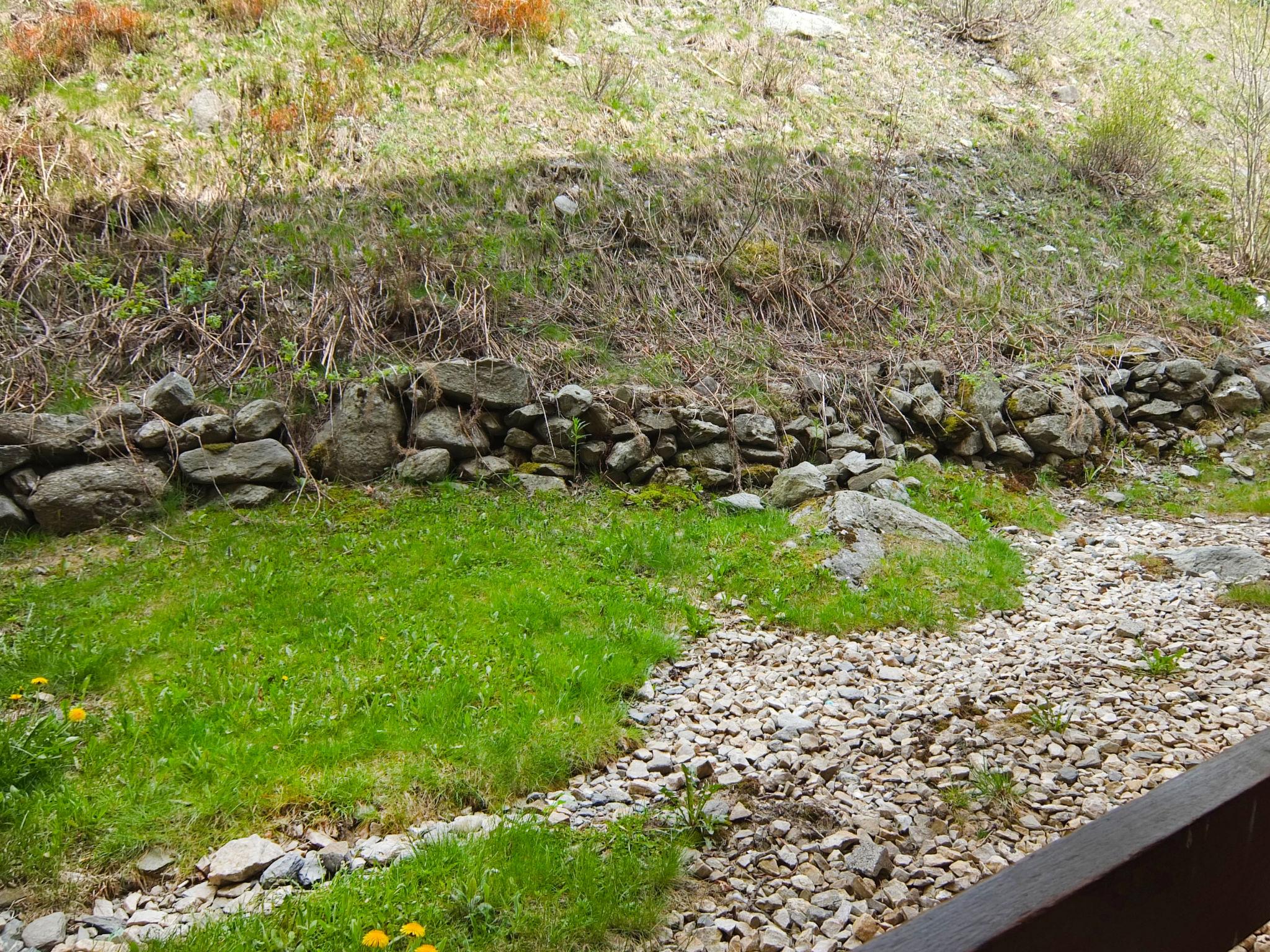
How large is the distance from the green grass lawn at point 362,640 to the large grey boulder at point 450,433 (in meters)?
0.47

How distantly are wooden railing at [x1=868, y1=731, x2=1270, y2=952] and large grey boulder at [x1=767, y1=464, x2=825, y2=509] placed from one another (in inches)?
201

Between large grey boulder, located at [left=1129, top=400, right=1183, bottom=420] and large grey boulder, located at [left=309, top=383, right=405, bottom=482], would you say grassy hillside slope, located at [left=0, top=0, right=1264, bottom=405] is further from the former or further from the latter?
large grey boulder, located at [left=1129, top=400, right=1183, bottom=420]

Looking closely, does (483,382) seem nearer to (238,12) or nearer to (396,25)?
(396,25)

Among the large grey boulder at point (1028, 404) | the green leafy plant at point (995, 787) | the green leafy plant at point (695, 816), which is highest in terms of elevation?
the large grey boulder at point (1028, 404)

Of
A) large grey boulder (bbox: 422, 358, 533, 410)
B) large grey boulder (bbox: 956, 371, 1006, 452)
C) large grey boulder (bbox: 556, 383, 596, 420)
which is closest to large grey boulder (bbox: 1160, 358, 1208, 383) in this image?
large grey boulder (bbox: 956, 371, 1006, 452)

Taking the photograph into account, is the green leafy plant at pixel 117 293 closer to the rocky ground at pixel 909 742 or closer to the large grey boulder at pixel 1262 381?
the rocky ground at pixel 909 742

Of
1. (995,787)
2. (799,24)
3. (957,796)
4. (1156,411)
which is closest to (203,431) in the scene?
(957,796)

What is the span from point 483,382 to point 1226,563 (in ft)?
18.3

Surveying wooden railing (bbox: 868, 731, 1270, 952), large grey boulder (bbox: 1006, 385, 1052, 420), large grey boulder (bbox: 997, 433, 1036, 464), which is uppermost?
wooden railing (bbox: 868, 731, 1270, 952)

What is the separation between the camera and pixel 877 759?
3.54 m

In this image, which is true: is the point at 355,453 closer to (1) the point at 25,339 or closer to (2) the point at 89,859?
(1) the point at 25,339

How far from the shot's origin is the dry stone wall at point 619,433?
562 centimetres

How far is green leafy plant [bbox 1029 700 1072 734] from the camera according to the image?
3.63 m

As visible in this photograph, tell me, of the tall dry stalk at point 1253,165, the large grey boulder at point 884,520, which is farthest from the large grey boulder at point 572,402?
the tall dry stalk at point 1253,165
